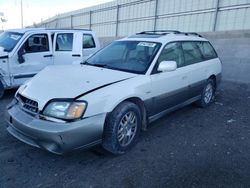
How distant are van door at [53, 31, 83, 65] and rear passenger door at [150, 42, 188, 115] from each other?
124 inches

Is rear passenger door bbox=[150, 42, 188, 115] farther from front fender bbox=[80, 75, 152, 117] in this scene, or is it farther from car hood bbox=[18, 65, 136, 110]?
car hood bbox=[18, 65, 136, 110]

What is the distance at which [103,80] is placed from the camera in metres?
3.17

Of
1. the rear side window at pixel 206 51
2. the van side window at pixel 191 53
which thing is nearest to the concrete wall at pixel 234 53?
the rear side window at pixel 206 51

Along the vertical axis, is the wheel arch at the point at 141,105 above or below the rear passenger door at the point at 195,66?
below

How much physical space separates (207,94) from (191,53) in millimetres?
1279

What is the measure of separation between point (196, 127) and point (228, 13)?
663cm

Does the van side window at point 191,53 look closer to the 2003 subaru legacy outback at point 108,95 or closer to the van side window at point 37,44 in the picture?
the 2003 subaru legacy outback at point 108,95

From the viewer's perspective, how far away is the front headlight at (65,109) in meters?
2.71

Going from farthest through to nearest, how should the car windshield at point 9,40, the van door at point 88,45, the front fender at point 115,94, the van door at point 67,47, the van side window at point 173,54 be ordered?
the van door at point 88,45 < the van door at point 67,47 < the car windshield at point 9,40 < the van side window at point 173,54 < the front fender at point 115,94

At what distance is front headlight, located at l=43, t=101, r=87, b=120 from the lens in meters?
2.71

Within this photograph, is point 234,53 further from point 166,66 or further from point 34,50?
point 34,50

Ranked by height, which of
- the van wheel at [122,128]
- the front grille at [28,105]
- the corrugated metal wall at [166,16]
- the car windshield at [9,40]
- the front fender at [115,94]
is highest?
the corrugated metal wall at [166,16]

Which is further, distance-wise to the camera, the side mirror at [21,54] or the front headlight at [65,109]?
the side mirror at [21,54]

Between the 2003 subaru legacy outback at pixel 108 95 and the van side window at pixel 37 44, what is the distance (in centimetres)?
243
